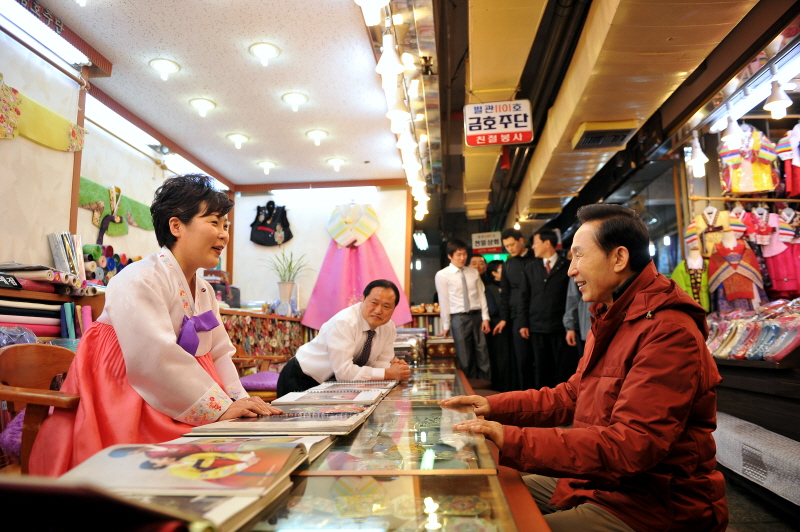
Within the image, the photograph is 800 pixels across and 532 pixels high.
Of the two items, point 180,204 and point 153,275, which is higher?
point 180,204

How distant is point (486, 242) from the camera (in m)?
10.9

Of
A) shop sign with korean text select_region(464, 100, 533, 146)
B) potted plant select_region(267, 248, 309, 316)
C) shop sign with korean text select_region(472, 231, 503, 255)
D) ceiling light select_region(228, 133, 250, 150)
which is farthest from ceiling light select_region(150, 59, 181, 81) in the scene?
shop sign with korean text select_region(472, 231, 503, 255)

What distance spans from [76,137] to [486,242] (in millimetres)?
8262

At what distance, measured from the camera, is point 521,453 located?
1099 millimetres

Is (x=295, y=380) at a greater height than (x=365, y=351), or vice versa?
(x=365, y=351)

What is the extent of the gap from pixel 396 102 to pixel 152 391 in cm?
300

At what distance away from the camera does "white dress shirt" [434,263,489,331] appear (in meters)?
5.80

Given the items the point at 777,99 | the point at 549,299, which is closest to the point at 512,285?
the point at 549,299

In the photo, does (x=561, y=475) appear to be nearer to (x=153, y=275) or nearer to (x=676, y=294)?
(x=676, y=294)

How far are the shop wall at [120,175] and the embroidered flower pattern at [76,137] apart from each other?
635 millimetres

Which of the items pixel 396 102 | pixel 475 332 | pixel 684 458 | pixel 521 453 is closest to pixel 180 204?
pixel 521 453

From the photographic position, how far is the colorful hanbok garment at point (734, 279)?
5133 millimetres

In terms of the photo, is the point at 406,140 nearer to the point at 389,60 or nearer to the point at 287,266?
the point at 389,60

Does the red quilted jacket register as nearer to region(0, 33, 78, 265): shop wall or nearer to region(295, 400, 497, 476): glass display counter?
region(295, 400, 497, 476): glass display counter
